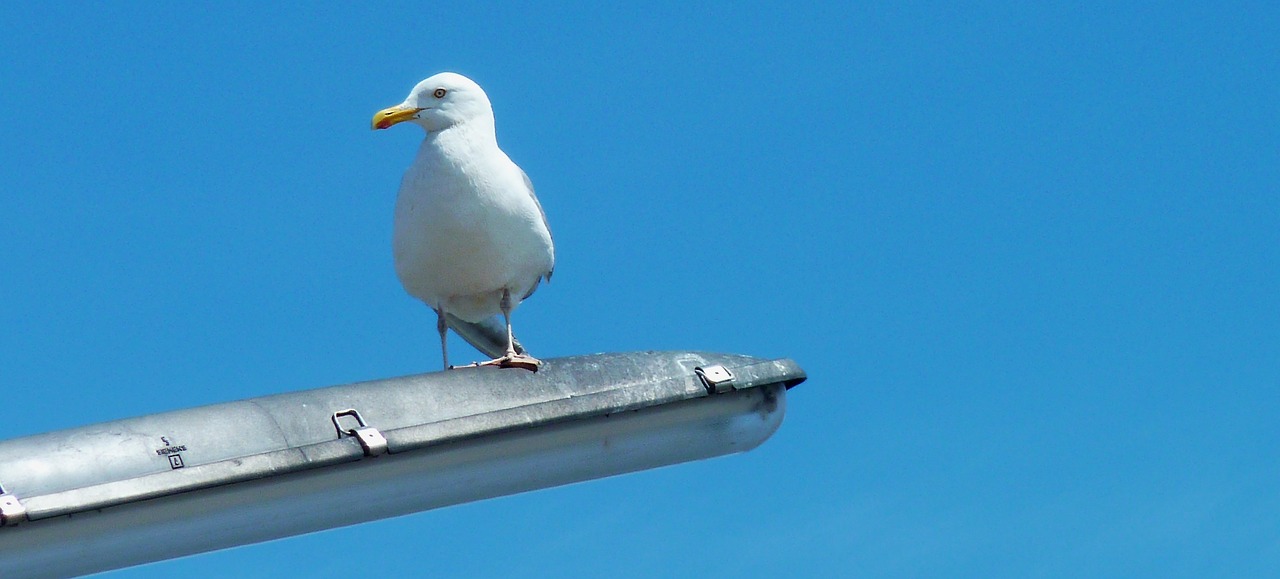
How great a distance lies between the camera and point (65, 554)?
5219 mm

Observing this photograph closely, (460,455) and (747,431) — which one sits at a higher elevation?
(747,431)

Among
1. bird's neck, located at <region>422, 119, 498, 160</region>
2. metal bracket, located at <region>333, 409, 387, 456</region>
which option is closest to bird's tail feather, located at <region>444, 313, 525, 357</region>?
bird's neck, located at <region>422, 119, 498, 160</region>

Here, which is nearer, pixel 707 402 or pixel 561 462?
pixel 561 462

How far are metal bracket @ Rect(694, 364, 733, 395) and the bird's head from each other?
2064 millimetres

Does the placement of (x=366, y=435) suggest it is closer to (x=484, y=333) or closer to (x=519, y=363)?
(x=519, y=363)

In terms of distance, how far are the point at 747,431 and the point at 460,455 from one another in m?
1.40

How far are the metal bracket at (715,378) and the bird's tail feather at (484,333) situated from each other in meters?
1.95

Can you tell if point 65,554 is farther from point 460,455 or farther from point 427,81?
point 427,81

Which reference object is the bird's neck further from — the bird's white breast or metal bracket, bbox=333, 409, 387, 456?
metal bracket, bbox=333, 409, 387, 456

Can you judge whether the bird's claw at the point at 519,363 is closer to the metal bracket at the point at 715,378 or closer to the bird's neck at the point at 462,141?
the metal bracket at the point at 715,378

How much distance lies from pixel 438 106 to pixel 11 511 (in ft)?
11.6

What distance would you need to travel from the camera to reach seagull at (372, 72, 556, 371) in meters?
7.94

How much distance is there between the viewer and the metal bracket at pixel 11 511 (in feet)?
16.5

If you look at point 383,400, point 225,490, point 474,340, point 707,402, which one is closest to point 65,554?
point 225,490
